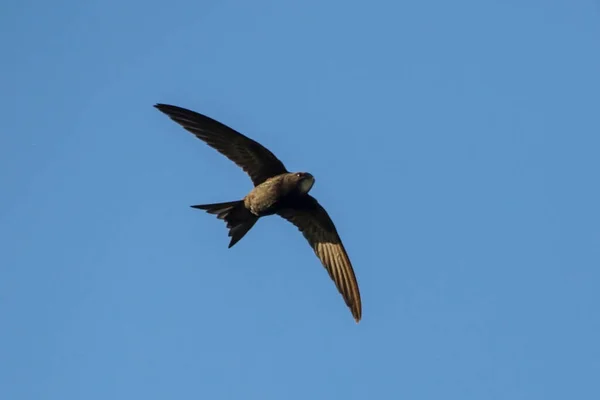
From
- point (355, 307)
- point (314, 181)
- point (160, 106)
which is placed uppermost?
point (160, 106)

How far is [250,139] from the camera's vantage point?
43.7 ft

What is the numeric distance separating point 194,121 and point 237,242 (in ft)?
5.63

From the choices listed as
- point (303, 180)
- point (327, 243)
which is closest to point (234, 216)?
point (303, 180)

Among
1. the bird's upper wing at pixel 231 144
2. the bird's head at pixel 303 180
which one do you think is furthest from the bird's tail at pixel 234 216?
the bird's head at pixel 303 180

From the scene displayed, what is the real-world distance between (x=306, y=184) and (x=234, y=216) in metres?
0.99

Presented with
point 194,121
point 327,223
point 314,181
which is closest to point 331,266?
point 327,223

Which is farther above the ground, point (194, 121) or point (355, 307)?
point (194, 121)

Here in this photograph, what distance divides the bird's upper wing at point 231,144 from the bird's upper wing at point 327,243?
615 mm

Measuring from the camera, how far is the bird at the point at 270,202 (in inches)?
512

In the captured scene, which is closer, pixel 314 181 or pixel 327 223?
pixel 314 181

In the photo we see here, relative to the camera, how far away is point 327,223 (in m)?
14.0

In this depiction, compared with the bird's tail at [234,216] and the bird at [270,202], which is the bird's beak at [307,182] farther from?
the bird's tail at [234,216]

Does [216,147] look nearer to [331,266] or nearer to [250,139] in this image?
[250,139]

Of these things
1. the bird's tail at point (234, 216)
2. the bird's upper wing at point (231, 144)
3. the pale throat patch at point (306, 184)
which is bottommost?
the bird's tail at point (234, 216)
